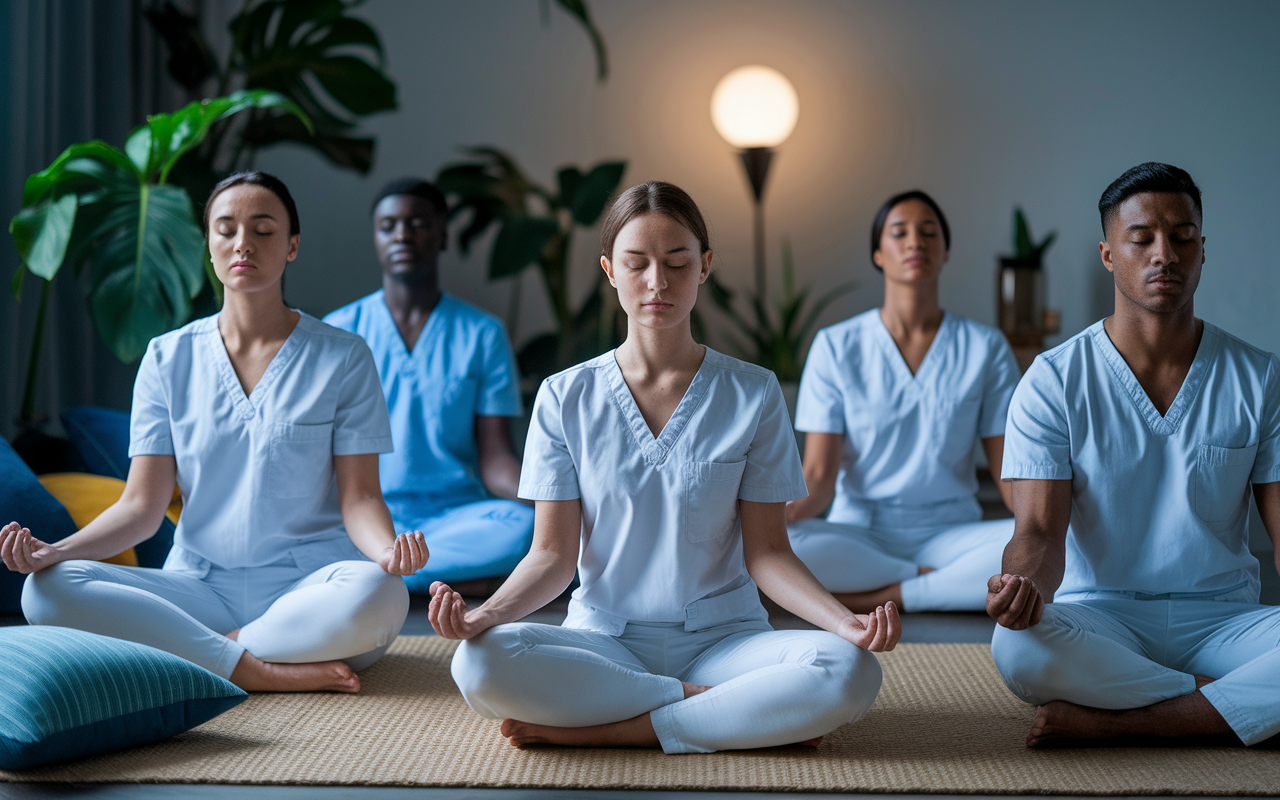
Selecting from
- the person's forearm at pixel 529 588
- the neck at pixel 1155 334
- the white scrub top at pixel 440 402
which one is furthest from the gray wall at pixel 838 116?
the person's forearm at pixel 529 588

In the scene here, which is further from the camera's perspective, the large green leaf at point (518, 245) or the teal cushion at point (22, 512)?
the large green leaf at point (518, 245)

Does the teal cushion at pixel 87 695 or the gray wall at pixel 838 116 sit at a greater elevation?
the gray wall at pixel 838 116

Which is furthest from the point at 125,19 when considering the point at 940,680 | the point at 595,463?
the point at 940,680

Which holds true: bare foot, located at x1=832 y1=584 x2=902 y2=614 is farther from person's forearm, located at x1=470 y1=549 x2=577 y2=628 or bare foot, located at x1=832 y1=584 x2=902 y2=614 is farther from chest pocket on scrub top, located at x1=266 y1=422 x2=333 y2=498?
chest pocket on scrub top, located at x1=266 y1=422 x2=333 y2=498

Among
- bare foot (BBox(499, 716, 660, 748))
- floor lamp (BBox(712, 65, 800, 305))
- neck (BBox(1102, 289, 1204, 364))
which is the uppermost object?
floor lamp (BBox(712, 65, 800, 305))

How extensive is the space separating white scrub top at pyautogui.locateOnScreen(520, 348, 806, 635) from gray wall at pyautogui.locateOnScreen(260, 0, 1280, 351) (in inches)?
121

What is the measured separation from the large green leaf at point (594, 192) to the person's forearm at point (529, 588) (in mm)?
2356

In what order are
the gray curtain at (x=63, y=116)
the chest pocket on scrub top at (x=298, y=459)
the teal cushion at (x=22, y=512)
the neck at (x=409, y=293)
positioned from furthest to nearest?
the gray curtain at (x=63, y=116), the neck at (x=409, y=293), the teal cushion at (x=22, y=512), the chest pocket on scrub top at (x=298, y=459)

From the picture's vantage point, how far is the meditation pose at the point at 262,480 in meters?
2.00

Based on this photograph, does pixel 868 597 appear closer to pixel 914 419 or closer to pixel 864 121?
pixel 914 419

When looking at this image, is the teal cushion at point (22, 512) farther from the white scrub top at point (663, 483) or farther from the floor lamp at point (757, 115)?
the floor lamp at point (757, 115)

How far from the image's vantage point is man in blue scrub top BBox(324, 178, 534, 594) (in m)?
3.04

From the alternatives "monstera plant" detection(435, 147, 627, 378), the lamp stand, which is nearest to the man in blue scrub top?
"monstera plant" detection(435, 147, 627, 378)

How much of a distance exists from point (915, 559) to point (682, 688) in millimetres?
1238
